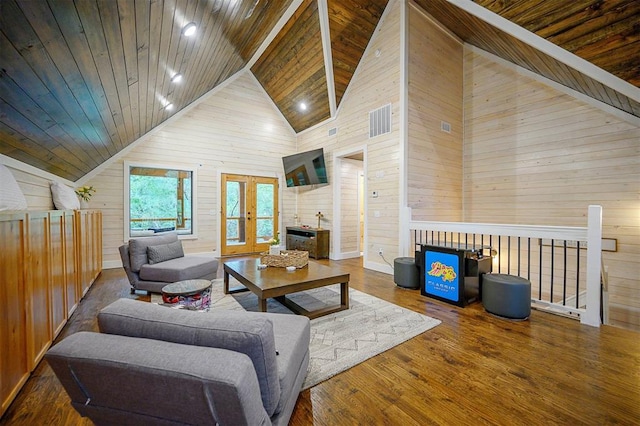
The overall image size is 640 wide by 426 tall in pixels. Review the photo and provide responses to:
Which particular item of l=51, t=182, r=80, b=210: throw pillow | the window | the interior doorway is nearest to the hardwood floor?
l=51, t=182, r=80, b=210: throw pillow

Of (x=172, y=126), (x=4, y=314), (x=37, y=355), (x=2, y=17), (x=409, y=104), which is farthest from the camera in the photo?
(x=172, y=126)

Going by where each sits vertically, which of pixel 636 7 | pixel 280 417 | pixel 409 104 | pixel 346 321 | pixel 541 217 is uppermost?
pixel 409 104

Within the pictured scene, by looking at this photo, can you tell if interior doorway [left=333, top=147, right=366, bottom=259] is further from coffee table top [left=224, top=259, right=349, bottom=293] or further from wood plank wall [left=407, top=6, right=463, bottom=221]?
coffee table top [left=224, top=259, right=349, bottom=293]

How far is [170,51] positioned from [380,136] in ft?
11.8

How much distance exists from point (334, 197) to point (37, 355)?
5314mm

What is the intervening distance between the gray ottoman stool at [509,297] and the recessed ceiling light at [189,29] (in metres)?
4.32

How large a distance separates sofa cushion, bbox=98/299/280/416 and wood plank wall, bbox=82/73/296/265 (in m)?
5.56

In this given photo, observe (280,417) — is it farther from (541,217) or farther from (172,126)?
(172,126)

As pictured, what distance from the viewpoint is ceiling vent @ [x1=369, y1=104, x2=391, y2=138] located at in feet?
16.2

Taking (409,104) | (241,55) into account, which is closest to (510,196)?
(409,104)

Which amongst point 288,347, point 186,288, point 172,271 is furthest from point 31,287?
point 288,347

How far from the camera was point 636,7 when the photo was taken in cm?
206

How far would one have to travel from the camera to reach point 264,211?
287 inches

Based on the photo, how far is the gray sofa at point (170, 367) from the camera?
0.87 meters
